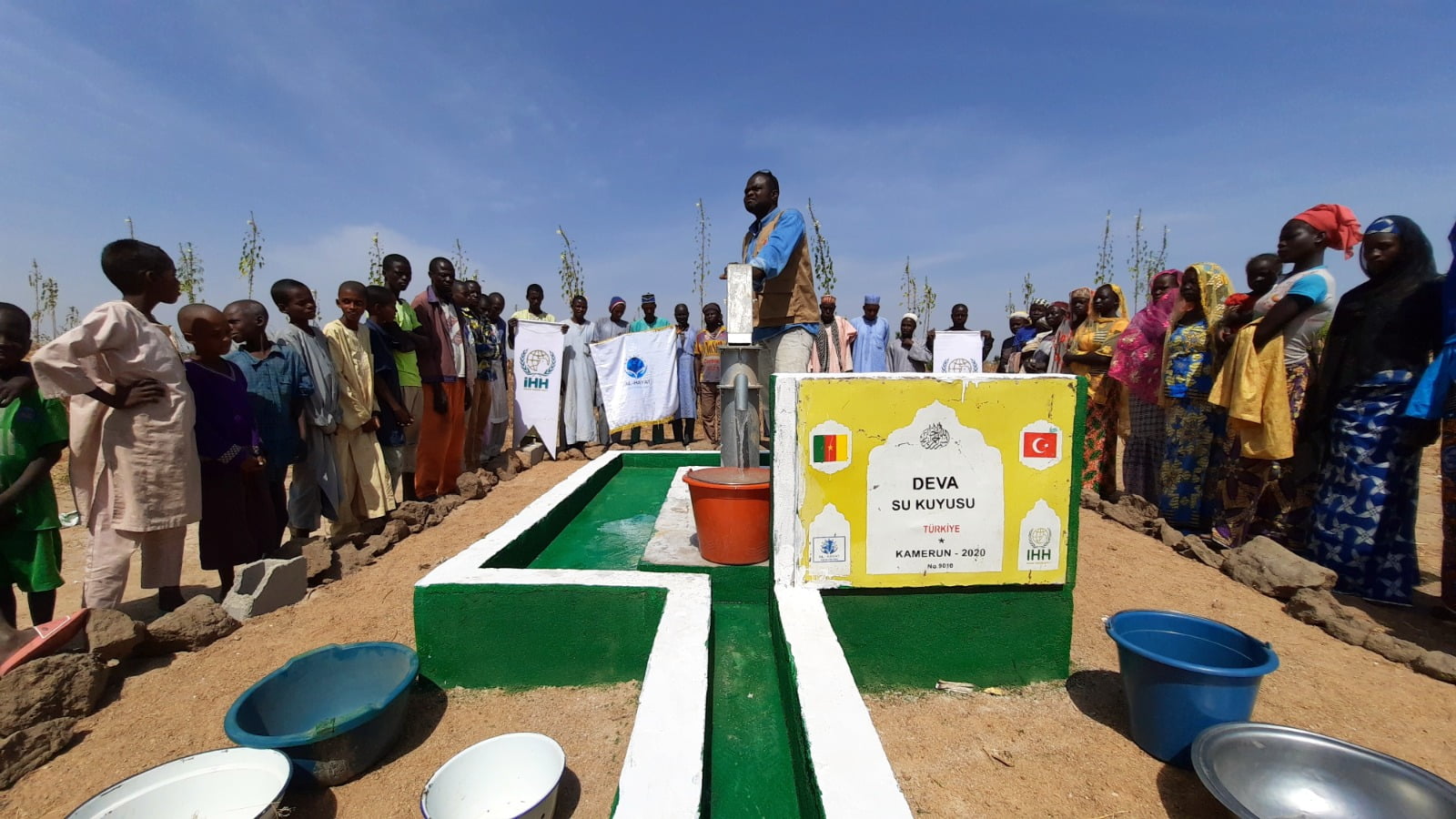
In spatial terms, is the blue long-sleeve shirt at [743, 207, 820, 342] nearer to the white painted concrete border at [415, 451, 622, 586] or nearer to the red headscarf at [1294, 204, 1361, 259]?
the white painted concrete border at [415, 451, 622, 586]

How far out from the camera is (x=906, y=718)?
2.38 metres

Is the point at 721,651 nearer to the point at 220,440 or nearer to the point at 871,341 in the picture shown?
the point at 220,440

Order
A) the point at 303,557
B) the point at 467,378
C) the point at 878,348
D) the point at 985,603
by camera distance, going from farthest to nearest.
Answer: the point at 878,348 → the point at 467,378 → the point at 303,557 → the point at 985,603

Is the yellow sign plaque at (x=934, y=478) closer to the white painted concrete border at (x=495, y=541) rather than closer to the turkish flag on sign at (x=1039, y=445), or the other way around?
the turkish flag on sign at (x=1039, y=445)

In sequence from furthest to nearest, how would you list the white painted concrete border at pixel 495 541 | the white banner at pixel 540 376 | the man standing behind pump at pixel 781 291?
the white banner at pixel 540 376 → the man standing behind pump at pixel 781 291 → the white painted concrete border at pixel 495 541

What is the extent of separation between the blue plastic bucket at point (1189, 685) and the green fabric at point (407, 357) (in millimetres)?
5377

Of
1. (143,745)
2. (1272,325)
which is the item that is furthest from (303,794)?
(1272,325)

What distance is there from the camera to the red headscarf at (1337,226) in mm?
3914

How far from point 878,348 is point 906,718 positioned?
6.69 m

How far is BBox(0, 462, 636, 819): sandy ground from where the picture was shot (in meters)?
2.00

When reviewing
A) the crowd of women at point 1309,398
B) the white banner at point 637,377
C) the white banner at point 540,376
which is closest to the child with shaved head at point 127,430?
the crowd of women at point 1309,398

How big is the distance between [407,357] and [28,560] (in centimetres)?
283

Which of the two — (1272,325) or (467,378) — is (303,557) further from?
(1272,325)

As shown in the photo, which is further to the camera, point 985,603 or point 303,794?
point 985,603
